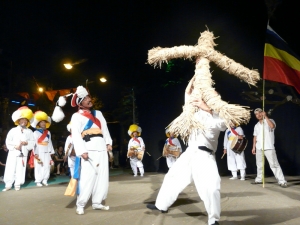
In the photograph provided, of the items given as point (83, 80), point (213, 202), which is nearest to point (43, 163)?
point (213, 202)

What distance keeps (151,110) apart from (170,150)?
2119 mm

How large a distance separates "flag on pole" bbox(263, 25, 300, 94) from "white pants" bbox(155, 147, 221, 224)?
285 centimetres

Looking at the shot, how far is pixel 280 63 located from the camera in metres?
6.21

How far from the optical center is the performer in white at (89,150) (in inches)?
187

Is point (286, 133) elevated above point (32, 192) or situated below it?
above

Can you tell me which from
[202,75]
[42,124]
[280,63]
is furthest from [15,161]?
[280,63]

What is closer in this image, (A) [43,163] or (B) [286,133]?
(A) [43,163]

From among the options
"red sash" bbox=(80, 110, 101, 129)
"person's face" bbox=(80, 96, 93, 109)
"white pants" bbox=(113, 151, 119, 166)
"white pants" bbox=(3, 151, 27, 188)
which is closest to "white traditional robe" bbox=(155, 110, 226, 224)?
"red sash" bbox=(80, 110, 101, 129)

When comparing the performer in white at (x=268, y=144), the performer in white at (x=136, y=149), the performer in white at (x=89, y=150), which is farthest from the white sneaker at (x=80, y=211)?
the performer in white at (x=136, y=149)

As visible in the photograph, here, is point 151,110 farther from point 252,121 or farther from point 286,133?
point 286,133

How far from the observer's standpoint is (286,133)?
9961mm

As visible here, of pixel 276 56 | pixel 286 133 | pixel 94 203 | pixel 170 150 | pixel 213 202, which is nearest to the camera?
pixel 213 202

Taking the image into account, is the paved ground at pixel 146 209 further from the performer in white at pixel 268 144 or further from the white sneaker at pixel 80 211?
the performer in white at pixel 268 144

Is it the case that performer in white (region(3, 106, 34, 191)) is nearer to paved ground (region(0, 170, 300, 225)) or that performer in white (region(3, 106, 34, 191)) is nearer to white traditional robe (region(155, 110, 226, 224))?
paved ground (region(0, 170, 300, 225))
